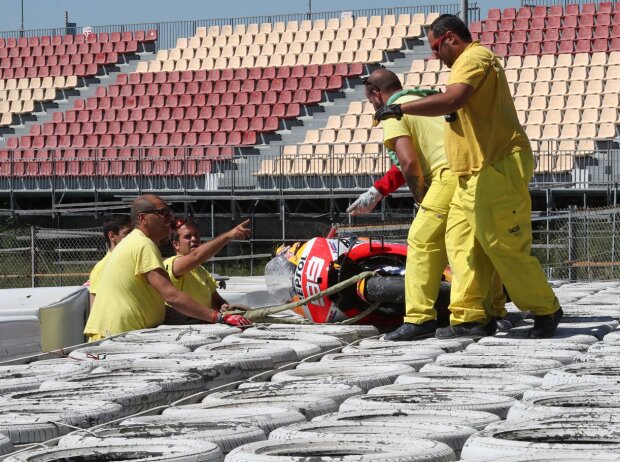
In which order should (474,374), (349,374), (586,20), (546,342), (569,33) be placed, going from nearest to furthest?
(474,374)
(349,374)
(546,342)
(569,33)
(586,20)

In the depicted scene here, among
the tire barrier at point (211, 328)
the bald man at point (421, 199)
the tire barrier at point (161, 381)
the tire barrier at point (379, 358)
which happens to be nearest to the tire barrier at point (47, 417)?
the tire barrier at point (161, 381)

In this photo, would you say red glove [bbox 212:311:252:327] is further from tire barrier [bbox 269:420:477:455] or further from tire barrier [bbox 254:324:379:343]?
tire barrier [bbox 269:420:477:455]

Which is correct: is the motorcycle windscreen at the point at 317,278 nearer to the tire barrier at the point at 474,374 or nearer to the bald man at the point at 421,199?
the bald man at the point at 421,199

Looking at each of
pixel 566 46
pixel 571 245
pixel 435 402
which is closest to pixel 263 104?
pixel 566 46

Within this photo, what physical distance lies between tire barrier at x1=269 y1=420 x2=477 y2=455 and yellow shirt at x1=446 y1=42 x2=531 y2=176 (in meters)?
2.79

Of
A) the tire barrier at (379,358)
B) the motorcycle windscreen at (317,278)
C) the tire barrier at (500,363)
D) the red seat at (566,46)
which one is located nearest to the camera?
the tire barrier at (500,363)

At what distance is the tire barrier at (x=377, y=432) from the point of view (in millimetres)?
3266

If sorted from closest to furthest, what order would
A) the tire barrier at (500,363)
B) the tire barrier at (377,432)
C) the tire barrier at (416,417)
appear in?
the tire barrier at (377,432) < the tire barrier at (416,417) < the tire barrier at (500,363)

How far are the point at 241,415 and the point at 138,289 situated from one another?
3.58m

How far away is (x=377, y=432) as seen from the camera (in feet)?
11.0

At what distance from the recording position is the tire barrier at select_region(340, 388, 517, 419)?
381 cm

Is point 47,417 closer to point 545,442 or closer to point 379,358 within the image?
point 545,442

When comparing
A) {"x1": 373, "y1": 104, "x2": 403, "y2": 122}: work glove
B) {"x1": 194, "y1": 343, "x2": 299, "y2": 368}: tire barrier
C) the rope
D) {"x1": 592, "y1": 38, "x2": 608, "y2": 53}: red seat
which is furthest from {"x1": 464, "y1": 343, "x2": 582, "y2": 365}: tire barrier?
{"x1": 592, "y1": 38, "x2": 608, "y2": 53}: red seat

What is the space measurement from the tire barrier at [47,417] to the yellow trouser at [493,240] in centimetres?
Answer: 255
